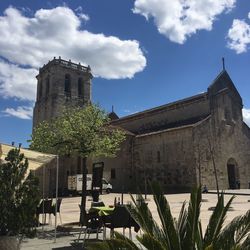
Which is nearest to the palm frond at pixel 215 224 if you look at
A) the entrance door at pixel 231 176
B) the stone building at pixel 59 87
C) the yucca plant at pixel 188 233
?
the yucca plant at pixel 188 233

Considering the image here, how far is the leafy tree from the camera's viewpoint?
6.63m

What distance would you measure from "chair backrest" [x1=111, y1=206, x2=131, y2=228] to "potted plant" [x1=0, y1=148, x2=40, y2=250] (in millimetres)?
1779

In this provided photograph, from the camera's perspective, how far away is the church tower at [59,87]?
49.0 metres

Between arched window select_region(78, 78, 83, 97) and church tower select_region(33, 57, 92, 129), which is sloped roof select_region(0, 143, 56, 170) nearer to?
church tower select_region(33, 57, 92, 129)

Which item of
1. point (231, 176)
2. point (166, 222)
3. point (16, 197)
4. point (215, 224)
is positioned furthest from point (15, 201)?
point (231, 176)

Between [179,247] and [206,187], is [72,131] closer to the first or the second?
[179,247]

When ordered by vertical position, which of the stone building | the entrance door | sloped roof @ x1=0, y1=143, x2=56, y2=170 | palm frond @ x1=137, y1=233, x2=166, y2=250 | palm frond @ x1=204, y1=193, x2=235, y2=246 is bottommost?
palm frond @ x1=137, y1=233, x2=166, y2=250

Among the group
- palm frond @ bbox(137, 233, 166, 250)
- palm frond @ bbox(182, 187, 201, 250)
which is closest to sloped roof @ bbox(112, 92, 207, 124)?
palm frond @ bbox(182, 187, 201, 250)

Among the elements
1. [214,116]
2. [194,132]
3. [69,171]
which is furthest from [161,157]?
[69,171]

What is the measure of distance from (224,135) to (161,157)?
762 centimetres

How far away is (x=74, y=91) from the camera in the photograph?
51562mm

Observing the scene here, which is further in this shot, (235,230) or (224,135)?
(224,135)

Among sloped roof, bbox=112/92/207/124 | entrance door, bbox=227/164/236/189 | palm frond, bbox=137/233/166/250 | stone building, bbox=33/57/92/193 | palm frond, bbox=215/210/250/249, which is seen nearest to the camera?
palm frond, bbox=137/233/166/250

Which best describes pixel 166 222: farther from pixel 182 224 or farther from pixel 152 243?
pixel 152 243
